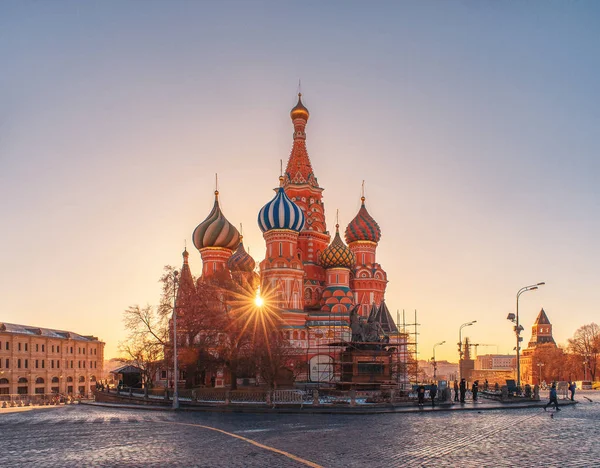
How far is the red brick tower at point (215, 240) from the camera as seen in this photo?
6372 cm

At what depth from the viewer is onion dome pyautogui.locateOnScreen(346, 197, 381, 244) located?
2694 inches

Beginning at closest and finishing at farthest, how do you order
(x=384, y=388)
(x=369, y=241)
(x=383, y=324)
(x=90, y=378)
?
1. (x=384, y=388)
2. (x=383, y=324)
3. (x=369, y=241)
4. (x=90, y=378)

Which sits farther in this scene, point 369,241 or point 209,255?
point 369,241

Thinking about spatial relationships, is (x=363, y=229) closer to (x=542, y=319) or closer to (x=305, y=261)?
(x=305, y=261)

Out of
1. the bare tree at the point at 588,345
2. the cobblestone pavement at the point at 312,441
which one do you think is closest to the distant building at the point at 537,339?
the bare tree at the point at 588,345

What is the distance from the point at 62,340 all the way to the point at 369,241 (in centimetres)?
4951

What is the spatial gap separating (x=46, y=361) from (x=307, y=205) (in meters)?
44.0

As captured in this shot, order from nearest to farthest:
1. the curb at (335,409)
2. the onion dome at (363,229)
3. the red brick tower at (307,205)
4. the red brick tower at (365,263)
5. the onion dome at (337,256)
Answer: the curb at (335,409) < the onion dome at (337,256) < the red brick tower at (307,205) < the red brick tower at (365,263) < the onion dome at (363,229)

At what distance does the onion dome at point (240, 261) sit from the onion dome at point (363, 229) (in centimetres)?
1160

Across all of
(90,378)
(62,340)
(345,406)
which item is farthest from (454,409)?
(90,378)

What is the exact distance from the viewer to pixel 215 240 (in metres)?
63.6

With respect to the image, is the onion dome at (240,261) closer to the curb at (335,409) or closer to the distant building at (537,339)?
the curb at (335,409)

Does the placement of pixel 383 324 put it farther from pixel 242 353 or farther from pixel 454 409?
pixel 454 409

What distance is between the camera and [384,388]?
38938 mm
